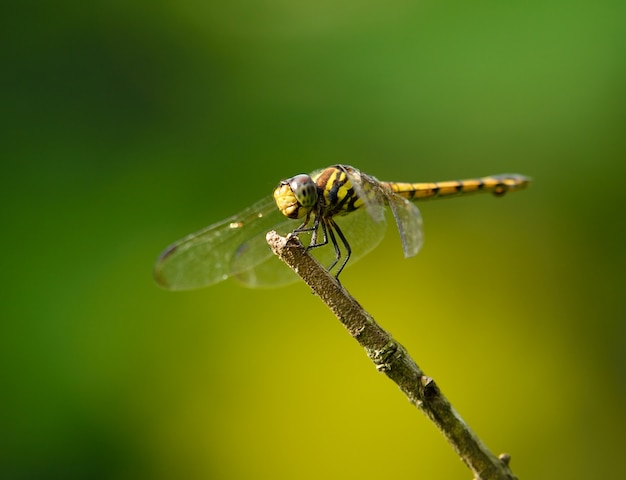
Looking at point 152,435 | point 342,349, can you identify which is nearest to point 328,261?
point 342,349

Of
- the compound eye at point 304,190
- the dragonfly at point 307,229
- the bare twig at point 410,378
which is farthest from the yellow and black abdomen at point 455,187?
the bare twig at point 410,378

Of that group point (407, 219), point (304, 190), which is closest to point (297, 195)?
point (304, 190)

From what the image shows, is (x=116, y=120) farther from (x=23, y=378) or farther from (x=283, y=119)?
(x=23, y=378)

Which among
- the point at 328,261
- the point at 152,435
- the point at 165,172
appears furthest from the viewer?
the point at 165,172

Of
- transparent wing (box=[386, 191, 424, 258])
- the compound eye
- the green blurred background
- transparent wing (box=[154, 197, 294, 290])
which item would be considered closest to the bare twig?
the compound eye

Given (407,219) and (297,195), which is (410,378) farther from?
(407,219)

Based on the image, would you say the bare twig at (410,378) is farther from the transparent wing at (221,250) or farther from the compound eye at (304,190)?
the transparent wing at (221,250)

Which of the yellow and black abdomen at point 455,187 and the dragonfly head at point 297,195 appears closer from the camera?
the dragonfly head at point 297,195
